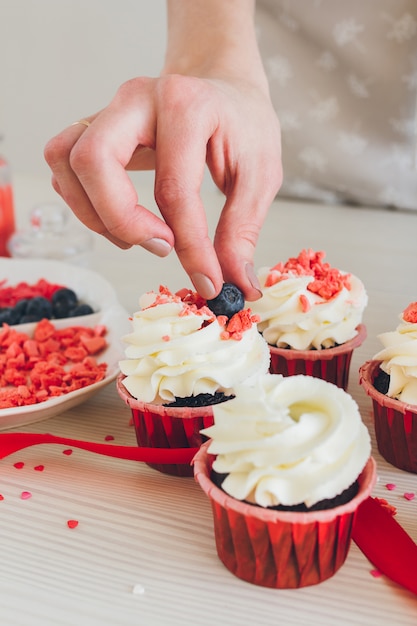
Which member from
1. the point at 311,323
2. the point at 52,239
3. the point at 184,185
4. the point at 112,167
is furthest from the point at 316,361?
the point at 52,239

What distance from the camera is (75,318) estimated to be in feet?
5.64

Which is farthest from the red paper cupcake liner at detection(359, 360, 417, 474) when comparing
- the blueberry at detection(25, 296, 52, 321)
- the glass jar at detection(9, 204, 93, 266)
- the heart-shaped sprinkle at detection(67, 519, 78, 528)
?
the glass jar at detection(9, 204, 93, 266)

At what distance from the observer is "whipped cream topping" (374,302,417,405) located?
118 cm

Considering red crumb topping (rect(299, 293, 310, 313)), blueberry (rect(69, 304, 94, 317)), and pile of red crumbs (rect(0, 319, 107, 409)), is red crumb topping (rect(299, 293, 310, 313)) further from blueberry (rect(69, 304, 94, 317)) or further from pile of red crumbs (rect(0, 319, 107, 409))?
blueberry (rect(69, 304, 94, 317))

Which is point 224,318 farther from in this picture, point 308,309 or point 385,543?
point 385,543

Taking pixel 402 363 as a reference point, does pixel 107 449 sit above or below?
below

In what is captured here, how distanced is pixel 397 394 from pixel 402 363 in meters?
0.06

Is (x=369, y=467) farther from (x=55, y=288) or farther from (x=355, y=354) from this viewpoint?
(x=55, y=288)

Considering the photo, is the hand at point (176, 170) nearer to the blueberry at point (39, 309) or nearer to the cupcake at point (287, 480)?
the cupcake at point (287, 480)

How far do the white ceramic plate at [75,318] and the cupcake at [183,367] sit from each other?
15 cm

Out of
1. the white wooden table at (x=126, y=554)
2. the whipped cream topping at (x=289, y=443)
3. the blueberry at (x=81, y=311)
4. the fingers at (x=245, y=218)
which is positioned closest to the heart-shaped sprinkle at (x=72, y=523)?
the white wooden table at (x=126, y=554)

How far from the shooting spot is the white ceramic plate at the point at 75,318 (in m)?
1.32

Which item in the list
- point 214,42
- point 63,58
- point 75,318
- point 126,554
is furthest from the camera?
point 63,58

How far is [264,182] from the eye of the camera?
140 cm
